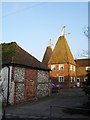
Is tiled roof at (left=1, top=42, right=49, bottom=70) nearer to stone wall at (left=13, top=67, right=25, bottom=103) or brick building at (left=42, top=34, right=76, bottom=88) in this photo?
stone wall at (left=13, top=67, right=25, bottom=103)

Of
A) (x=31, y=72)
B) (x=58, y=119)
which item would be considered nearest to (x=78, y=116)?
(x=58, y=119)

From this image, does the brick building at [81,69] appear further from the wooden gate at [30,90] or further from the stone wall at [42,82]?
the wooden gate at [30,90]

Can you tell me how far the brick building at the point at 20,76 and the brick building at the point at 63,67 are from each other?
71.3 ft

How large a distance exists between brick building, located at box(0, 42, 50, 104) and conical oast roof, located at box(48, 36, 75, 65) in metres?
22.5

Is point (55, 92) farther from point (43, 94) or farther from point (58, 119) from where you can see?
point (58, 119)

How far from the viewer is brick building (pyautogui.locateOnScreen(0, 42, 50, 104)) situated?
24562 millimetres

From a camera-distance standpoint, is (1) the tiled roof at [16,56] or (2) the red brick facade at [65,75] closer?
(1) the tiled roof at [16,56]

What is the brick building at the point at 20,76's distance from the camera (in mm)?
24562

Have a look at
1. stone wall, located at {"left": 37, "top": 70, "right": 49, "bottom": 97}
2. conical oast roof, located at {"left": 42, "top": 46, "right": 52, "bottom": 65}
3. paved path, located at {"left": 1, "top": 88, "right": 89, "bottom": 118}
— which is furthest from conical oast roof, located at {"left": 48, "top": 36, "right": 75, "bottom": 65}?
paved path, located at {"left": 1, "top": 88, "right": 89, "bottom": 118}

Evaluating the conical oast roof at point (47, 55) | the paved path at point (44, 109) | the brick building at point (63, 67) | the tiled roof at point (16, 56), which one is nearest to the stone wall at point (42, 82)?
the tiled roof at point (16, 56)

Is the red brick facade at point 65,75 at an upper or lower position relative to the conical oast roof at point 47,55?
lower

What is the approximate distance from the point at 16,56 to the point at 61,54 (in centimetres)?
2816

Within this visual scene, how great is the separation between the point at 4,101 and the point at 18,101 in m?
1.52

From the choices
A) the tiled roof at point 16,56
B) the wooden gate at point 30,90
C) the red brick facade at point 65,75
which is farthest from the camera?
the red brick facade at point 65,75
